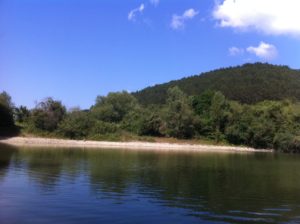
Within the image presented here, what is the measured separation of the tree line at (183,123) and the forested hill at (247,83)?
2570 cm

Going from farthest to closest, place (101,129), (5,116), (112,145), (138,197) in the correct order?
(101,129) → (112,145) → (5,116) → (138,197)

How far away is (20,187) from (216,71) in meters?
156

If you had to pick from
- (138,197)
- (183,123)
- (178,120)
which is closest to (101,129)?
(178,120)

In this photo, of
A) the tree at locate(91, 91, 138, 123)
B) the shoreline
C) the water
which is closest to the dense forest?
the tree at locate(91, 91, 138, 123)

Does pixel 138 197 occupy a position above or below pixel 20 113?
below

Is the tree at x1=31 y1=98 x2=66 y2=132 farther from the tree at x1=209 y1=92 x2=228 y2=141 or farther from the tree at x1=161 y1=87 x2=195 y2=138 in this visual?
the tree at x1=209 y1=92 x2=228 y2=141

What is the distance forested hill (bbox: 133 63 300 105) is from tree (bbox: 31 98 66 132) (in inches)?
2690

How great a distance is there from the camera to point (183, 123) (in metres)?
104

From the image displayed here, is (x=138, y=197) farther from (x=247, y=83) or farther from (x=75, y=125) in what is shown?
(x=247, y=83)

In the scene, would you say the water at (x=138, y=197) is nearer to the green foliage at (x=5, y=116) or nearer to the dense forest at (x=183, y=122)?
the green foliage at (x=5, y=116)

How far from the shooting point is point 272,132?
102 meters

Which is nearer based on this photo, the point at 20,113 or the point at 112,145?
the point at 112,145

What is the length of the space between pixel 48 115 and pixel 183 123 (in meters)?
35.1

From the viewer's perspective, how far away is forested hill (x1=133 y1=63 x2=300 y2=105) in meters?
141
